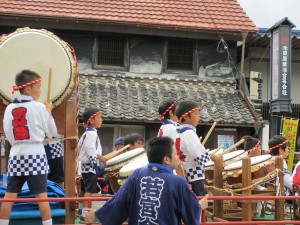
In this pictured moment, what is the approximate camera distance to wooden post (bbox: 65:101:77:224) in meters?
5.54

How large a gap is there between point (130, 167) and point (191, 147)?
713 mm

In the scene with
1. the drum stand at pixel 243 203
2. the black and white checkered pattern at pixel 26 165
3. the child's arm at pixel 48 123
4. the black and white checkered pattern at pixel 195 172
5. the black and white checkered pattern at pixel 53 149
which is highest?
the child's arm at pixel 48 123

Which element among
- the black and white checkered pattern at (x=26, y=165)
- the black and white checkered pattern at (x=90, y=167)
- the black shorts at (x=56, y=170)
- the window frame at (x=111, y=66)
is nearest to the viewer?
the black and white checkered pattern at (x=26, y=165)

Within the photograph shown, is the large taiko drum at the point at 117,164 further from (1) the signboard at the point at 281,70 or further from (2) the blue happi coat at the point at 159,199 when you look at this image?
(1) the signboard at the point at 281,70

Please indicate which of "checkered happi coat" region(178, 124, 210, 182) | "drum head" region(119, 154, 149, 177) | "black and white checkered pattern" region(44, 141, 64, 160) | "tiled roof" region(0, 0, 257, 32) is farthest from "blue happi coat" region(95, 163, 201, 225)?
"tiled roof" region(0, 0, 257, 32)

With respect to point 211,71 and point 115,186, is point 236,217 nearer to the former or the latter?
point 115,186

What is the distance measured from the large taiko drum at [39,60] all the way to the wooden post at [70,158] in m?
0.18

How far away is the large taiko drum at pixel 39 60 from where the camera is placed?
18.7 ft

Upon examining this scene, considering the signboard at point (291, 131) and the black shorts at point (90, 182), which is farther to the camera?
the signboard at point (291, 131)

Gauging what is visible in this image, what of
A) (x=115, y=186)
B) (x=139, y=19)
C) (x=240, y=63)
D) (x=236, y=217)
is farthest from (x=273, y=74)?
(x=115, y=186)

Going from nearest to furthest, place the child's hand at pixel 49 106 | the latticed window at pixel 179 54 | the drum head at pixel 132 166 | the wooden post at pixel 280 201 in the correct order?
1. the child's hand at pixel 49 106
2. the drum head at pixel 132 166
3. the wooden post at pixel 280 201
4. the latticed window at pixel 179 54

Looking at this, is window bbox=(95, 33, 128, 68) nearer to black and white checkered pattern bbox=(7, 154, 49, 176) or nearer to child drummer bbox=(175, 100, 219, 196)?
child drummer bbox=(175, 100, 219, 196)

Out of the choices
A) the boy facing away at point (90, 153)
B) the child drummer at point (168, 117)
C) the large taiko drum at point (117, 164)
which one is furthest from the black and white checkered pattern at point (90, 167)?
the child drummer at point (168, 117)

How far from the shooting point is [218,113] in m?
13.1
